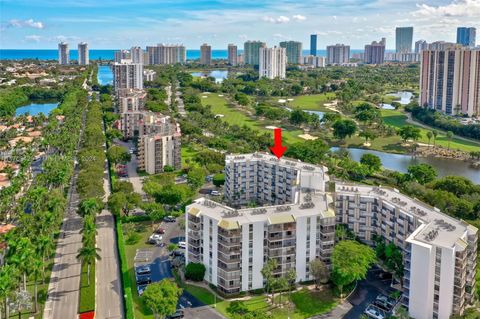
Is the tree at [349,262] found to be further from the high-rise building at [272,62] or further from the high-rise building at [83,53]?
the high-rise building at [83,53]

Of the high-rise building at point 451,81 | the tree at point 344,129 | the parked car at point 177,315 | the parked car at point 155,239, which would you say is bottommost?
the parked car at point 177,315

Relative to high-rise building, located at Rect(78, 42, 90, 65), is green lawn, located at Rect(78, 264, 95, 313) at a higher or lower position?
lower

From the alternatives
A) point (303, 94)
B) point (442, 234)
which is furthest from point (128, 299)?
point (303, 94)

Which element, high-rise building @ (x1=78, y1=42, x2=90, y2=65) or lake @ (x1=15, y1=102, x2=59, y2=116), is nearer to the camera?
lake @ (x1=15, y1=102, x2=59, y2=116)

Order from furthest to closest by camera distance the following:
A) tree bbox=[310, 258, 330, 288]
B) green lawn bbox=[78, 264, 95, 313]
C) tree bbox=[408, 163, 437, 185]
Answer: tree bbox=[408, 163, 437, 185], tree bbox=[310, 258, 330, 288], green lawn bbox=[78, 264, 95, 313]

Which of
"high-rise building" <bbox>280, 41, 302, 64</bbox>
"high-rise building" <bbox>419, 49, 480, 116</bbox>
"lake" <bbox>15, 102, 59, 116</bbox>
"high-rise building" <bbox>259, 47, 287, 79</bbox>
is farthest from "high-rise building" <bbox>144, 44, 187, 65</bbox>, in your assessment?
"high-rise building" <bbox>419, 49, 480, 116</bbox>

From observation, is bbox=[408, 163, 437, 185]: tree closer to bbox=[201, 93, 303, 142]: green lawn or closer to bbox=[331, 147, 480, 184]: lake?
bbox=[331, 147, 480, 184]: lake

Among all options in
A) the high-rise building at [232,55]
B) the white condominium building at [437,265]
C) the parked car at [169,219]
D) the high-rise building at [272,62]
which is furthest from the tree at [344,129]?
the high-rise building at [232,55]
